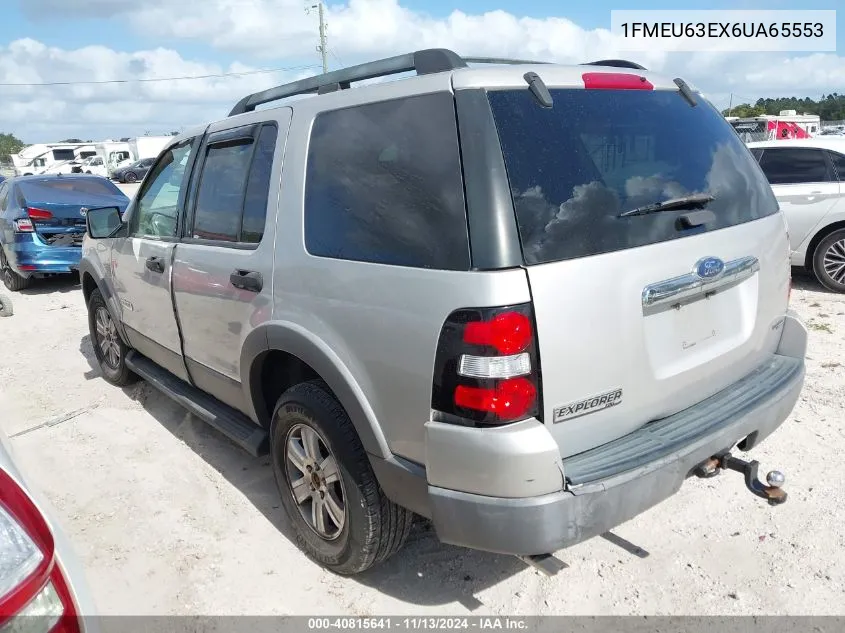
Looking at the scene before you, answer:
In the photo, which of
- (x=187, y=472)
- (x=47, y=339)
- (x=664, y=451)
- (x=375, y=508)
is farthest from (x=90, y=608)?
(x=47, y=339)

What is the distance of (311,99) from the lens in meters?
2.77

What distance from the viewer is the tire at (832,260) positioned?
713cm

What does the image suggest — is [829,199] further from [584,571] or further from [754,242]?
[584,571]

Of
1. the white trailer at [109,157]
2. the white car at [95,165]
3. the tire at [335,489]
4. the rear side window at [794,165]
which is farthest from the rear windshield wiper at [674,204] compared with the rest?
the white trailer at [109,157]

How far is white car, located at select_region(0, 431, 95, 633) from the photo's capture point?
1287 mm

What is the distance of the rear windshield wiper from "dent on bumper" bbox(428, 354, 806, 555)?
835 millimetres

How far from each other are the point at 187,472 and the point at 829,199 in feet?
23.4

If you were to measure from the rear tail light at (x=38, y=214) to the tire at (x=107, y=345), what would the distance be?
4.32 meters

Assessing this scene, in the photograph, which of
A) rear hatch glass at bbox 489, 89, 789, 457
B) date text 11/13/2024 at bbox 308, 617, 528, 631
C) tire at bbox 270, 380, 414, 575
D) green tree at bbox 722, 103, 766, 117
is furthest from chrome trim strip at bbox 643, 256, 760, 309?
green tree at bbox 722, 103, 766, 117

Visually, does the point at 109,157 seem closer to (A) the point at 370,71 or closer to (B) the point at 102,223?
(B) the point at 102,223

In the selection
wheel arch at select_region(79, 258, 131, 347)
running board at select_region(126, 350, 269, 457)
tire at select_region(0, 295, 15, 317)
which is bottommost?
tire at select_region(0, 295, 15, 317)

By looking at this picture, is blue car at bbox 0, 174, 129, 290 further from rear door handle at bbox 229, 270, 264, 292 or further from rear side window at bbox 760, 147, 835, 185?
rear side window at bbox 760, 147, 835, 185

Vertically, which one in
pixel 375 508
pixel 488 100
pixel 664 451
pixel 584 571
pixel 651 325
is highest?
pixel 488 100

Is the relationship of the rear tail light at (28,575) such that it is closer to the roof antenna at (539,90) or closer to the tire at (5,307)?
the roof antenna at (539,90)
